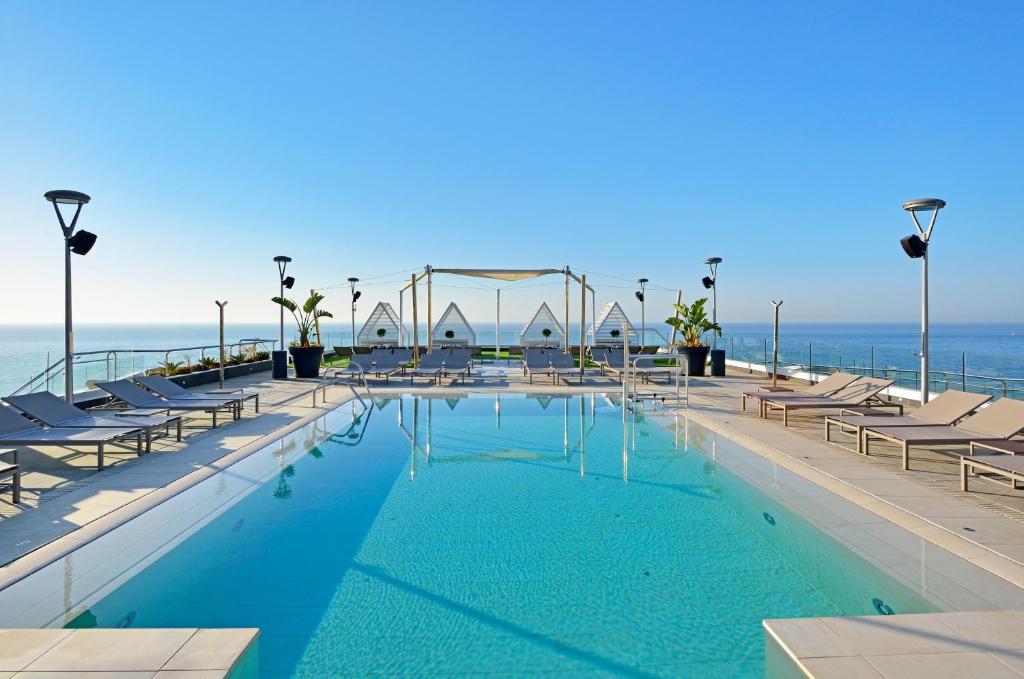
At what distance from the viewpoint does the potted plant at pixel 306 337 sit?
12.7 meters

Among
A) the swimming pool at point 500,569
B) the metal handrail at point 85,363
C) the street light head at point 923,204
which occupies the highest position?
the street light head at point 923,204

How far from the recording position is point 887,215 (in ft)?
62.4

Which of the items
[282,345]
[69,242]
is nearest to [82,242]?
[69,242]

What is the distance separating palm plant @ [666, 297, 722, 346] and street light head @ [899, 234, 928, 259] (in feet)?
18.0

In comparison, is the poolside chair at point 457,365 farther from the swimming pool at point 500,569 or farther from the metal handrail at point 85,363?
the swimming pool at point 500,569

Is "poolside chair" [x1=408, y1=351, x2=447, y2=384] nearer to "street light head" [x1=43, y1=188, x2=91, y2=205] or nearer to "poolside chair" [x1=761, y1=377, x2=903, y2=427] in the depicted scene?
"street light head" [x1=43, y1=188, x2=91, y2=205]

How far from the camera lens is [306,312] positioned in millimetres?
13758

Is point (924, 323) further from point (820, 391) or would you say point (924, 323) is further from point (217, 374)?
point (217, 374)

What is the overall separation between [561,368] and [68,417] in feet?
28.2

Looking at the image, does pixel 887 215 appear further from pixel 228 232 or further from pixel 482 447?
pixel 228 232

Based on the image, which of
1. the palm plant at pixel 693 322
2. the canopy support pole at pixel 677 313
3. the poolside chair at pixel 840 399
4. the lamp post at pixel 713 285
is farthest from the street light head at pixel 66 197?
the lamp post at pixel 713 285

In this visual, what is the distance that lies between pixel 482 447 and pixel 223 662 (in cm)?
439

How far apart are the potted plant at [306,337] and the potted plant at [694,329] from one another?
27.2 feet

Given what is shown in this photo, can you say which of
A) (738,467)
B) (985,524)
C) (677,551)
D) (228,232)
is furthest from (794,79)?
(228,232)
